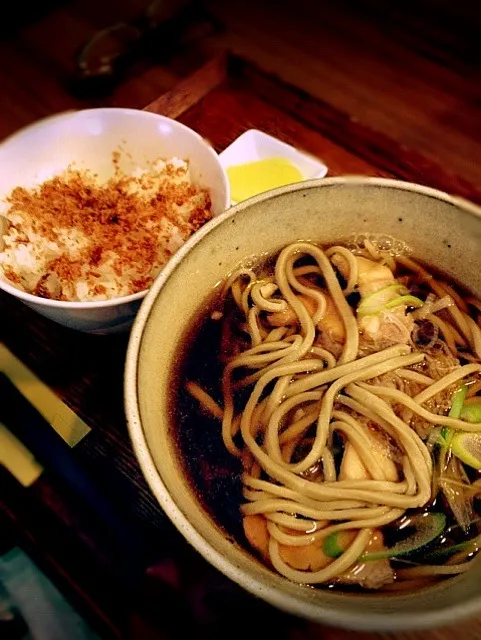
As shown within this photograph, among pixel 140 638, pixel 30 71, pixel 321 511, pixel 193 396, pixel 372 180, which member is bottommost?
pixel 140 638

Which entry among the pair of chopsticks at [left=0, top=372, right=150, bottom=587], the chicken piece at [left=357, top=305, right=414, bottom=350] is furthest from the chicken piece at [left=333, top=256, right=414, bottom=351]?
the pair of chopsticks at [left=0, top=372, right=150, bottom=587]

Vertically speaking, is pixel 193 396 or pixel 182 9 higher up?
pixel 182 9

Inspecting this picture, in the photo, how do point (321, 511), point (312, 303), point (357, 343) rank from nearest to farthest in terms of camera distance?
point (321, 511) → point (357, 343) → point (312, 303)

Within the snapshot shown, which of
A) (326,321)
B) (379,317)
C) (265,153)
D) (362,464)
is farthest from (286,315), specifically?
(265,153)

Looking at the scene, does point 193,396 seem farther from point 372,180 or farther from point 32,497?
point 372,180

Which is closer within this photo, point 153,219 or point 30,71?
point 153,219

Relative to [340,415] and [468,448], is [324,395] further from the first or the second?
[468,448]

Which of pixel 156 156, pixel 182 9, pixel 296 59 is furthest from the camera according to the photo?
pixel 296 59

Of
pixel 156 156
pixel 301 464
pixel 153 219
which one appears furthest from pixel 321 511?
pixel 156 156
